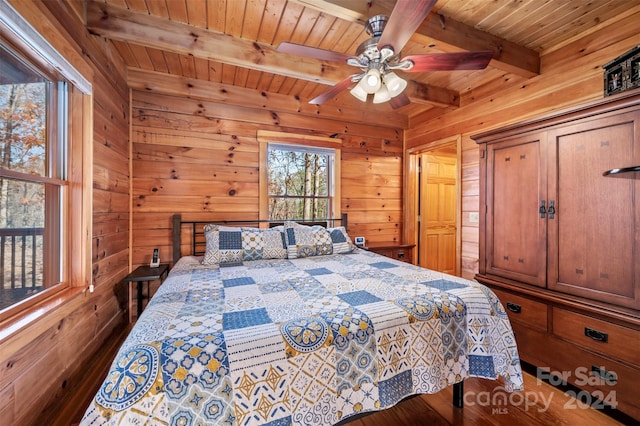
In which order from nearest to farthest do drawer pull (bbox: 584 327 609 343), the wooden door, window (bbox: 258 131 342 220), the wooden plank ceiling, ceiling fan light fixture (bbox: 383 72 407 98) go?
drawer pull (bbox: 584 327 609 343) → ceiling fan light fixture (bbox: 383 72 407 98) → the wooden plank ceiling → window (bbox: 258 131 342 220) → the wooden door

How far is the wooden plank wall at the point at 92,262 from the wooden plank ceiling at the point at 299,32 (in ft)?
0.88

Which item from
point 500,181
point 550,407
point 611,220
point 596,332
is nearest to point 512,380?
point 550,407

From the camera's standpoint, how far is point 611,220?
63.7 inches

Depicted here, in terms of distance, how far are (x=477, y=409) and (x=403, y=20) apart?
2165 millimetres

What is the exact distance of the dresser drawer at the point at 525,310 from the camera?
6.33ft

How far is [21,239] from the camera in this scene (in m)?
1.44

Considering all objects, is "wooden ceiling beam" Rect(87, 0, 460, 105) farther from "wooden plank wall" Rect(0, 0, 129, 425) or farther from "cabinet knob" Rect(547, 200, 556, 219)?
"cabinet knob" Rect(547, 200, 556, 219)

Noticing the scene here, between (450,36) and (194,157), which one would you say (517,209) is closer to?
(450,36)

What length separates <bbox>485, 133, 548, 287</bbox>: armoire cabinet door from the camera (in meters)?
1.98

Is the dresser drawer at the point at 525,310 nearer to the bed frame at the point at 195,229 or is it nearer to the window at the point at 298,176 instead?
the window at the point at 298,176

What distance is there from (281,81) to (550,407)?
11.2ft

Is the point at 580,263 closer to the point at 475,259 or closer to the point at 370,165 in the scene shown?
the point at 475,259

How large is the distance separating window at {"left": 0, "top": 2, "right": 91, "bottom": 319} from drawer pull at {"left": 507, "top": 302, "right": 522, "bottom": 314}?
3.07 meters

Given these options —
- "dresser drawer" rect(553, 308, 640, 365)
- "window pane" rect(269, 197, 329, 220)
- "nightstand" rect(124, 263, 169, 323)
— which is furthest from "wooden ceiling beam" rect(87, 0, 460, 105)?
"dresser drawer" rect(553, 308, 640, 365)
